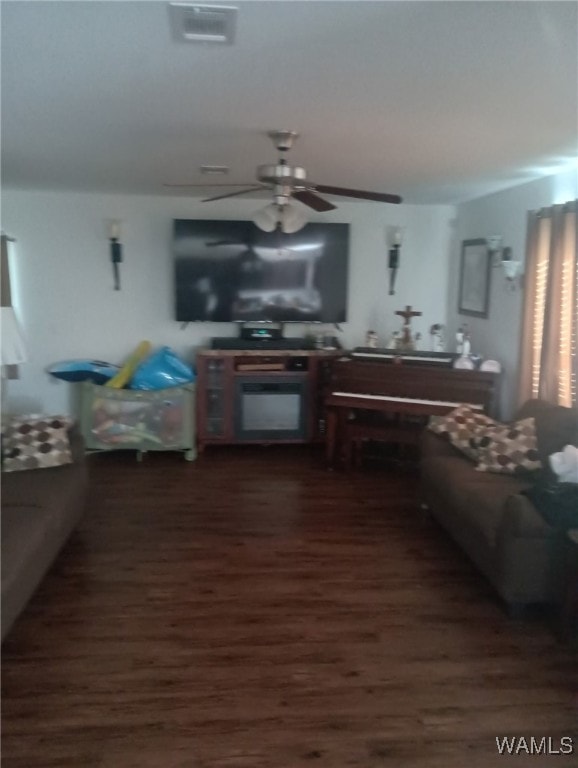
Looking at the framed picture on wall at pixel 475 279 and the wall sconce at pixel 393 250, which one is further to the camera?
the wall sconce at pixel 393 250

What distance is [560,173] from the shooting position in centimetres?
386

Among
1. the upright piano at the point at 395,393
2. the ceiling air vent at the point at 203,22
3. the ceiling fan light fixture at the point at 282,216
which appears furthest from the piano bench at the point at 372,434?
the ceiling air vent at the point at 203,22

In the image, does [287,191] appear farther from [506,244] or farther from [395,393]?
[506,244]

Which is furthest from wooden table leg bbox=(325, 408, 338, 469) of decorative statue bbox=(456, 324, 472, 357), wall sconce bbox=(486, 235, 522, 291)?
wall sconce bbox=(486, 235, 522, 291)

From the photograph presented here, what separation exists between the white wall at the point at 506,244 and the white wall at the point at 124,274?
61cm

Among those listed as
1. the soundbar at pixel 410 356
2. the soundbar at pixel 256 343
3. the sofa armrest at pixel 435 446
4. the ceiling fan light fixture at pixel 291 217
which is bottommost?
the sofa armrest at pixel 435 446

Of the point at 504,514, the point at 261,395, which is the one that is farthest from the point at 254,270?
the point at 504,514

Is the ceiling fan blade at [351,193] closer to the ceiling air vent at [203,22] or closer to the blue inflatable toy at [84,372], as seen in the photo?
the ceiling air vent at [203,22]

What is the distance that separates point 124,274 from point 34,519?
124 inches

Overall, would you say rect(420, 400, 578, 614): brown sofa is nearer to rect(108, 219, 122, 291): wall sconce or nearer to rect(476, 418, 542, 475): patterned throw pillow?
rect(476, 418, 542, 475): patterned throw pillow

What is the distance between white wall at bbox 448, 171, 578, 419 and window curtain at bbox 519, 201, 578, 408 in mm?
172

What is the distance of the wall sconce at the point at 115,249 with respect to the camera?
17.3ft

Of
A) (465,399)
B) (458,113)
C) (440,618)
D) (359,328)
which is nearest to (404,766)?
(440,618)

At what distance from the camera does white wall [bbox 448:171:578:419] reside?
409cm
